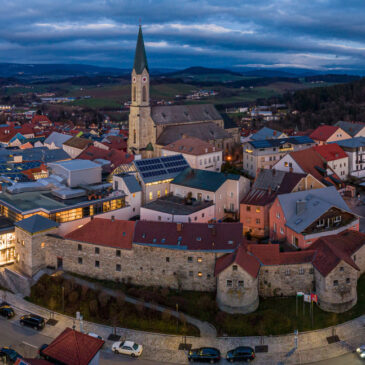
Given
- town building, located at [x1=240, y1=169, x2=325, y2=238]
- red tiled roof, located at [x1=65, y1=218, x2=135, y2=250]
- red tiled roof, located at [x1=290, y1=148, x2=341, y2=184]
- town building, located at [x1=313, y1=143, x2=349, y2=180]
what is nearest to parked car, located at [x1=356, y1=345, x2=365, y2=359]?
town building, located at [x1=240, y1=169, x2=325, y2=238]

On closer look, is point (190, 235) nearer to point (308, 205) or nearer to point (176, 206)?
point (176, 206)

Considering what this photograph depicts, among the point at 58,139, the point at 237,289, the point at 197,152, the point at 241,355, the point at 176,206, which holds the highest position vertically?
the point at 197,152

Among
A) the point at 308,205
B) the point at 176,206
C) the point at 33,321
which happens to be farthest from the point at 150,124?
the point at 33,321

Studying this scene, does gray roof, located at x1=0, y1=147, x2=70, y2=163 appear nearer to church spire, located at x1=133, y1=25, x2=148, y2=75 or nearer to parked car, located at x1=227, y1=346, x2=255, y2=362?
church spire, located at x1=133, y1=25, x2=148, y2=75

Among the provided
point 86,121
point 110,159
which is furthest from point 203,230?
point 86,121

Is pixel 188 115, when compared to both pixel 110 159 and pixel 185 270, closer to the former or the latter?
pixel 110 159

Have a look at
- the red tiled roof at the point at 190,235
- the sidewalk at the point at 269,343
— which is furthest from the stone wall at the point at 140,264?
the sidewalk at the point at 269,343
